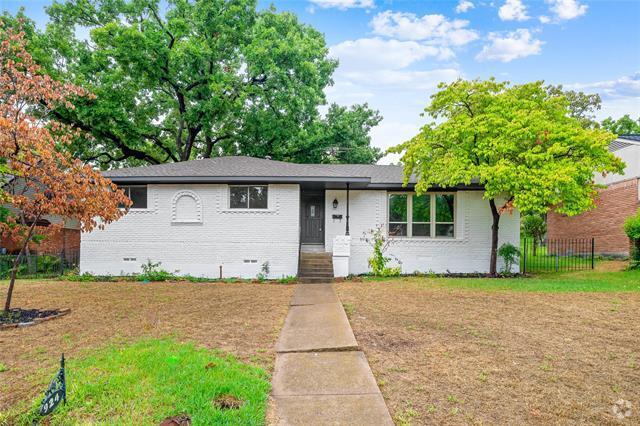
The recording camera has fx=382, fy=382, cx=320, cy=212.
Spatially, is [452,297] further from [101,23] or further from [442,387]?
[101,23]

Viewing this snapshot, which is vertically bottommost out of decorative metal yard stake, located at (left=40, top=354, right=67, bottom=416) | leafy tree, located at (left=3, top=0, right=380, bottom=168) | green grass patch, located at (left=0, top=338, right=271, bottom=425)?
green grass patch, located at (left=0, top=338, right=271, bottom=425)

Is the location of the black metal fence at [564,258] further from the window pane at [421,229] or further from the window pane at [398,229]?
the window pane at [398,229]

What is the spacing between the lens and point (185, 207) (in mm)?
13273

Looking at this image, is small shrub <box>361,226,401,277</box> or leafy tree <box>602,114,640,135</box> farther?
leafy tree <box>602,114,640,135</box>

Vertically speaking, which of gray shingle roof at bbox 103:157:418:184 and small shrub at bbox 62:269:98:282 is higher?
gray shingle roof at bbox 103:157:418:184

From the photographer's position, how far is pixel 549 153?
36.4ft

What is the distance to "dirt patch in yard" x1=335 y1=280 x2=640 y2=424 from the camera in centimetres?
340

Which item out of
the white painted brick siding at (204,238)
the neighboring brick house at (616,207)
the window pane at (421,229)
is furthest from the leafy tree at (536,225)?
the white painted brick siding at (204,238)

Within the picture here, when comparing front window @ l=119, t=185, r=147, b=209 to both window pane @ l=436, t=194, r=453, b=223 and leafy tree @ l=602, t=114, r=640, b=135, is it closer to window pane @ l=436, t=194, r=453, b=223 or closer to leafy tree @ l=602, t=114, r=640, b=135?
window pane @ l=436, t=194, r=453, b=223

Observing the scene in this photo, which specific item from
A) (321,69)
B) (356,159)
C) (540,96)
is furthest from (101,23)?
(540,96)

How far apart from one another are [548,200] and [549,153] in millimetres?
1400

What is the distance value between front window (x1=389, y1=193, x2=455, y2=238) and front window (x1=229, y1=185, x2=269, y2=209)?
4.78 meters

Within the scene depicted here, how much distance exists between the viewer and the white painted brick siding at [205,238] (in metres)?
13.0

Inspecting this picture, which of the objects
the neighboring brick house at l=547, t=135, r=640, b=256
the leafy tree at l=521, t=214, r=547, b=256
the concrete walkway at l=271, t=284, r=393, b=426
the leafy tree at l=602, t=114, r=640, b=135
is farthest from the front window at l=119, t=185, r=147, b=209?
the leafy tree at l=602, t=114, r=640, b=135
